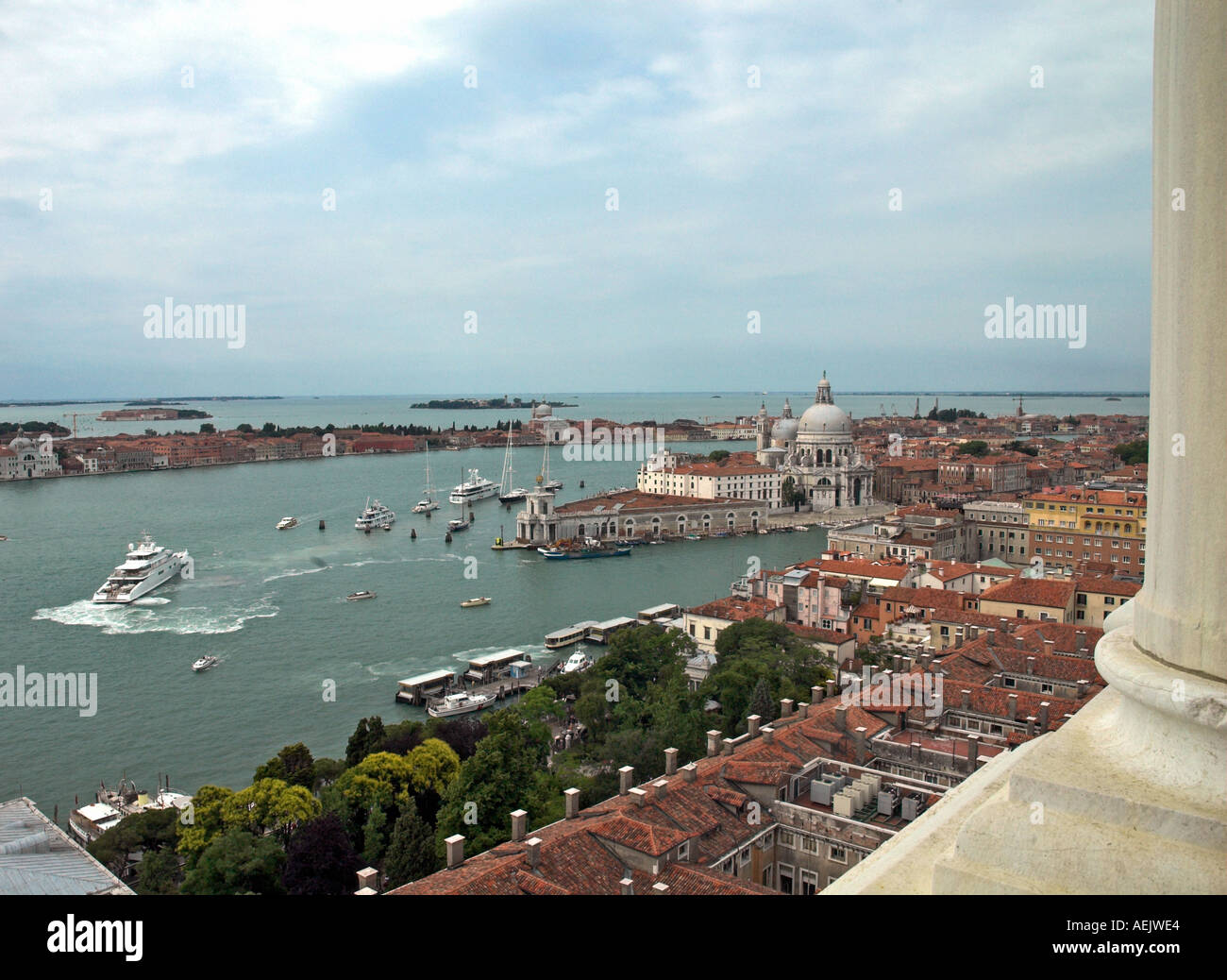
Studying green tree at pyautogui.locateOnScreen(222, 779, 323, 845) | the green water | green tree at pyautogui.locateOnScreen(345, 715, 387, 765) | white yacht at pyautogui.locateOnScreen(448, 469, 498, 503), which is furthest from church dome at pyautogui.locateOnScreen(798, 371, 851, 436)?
green tree at pyautogui.locateOnScreen(222, 779, 323, 845)

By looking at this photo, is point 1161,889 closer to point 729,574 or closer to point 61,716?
point 61,716

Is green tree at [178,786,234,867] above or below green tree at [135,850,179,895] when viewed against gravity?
above

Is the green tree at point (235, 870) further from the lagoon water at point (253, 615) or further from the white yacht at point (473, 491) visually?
the white yacht at point (473, 491)

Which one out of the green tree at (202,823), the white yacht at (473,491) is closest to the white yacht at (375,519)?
the white yacht at (473,491)

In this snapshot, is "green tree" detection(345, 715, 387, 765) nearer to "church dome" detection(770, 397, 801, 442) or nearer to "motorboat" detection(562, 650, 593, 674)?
"motorboat" detection(562, 650, 593, 674)

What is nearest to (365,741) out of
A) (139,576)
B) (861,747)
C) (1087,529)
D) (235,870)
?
(235,870)
